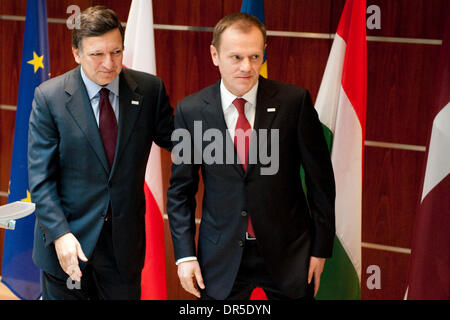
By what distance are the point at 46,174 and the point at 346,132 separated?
1.56 m

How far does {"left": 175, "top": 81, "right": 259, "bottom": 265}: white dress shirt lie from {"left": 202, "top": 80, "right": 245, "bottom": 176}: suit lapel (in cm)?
3

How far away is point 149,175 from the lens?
3316 mm

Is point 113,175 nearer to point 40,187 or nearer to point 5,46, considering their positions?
point 40,187

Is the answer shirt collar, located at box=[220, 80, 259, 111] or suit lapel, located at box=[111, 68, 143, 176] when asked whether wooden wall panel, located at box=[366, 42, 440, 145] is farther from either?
suit lapel, located at box=[111, 68, 143, 176]

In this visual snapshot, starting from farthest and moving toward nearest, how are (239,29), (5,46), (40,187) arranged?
(5,46)
(40,187)
(239,29)

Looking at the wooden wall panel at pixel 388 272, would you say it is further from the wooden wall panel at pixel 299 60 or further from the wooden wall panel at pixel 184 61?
the wooden wall panel at pixel 184 61

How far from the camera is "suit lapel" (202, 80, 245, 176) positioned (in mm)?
2133

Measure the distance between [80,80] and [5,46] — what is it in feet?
7.03

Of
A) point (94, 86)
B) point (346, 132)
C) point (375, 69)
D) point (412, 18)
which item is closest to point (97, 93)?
point (94, 86)

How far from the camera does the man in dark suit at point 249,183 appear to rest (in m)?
2.12

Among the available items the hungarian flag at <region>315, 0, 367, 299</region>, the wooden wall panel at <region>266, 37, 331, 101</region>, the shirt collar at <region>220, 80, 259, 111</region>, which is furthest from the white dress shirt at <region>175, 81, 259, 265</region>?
the wooden wall panel at <region>266, 37, 331, 101</region>

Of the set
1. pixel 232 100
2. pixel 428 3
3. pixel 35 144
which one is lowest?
pixel 35 144

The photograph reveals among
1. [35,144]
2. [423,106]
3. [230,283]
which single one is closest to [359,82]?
[423,106]
